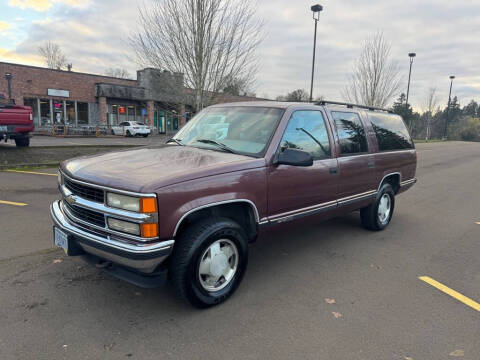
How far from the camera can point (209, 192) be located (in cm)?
291

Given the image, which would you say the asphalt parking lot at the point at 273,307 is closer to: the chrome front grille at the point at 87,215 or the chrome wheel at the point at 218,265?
the chrome wheel at the point at 218,265

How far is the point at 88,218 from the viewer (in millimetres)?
2975

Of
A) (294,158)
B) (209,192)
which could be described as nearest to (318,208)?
(294,158)

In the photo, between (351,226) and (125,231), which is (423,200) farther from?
(125,231)

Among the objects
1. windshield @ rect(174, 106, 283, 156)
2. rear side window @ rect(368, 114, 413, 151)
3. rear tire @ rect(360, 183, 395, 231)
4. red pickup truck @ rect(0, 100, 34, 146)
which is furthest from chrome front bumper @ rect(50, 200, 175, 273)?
red pickup truck @ rect(0, 100, 34, 146)

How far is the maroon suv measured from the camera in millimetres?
2686

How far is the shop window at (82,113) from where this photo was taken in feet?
103

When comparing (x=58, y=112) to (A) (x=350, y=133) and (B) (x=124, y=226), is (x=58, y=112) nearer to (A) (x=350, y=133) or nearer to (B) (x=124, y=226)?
(A) (x=350, y=133)

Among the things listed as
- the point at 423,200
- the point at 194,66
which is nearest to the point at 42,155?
the point at 194,66

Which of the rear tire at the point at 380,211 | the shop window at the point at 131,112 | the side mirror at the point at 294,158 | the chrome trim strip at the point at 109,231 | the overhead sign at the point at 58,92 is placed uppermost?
the overhead sign at the point at 58,92

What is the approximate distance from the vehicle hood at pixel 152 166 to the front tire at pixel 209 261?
477 millimetres

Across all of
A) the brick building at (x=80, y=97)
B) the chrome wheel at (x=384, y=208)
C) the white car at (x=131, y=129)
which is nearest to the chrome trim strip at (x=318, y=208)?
the chrome wheel at (x=384, y=208)


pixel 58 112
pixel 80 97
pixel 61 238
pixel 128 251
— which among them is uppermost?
pixel 80 97

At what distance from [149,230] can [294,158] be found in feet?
4.98
